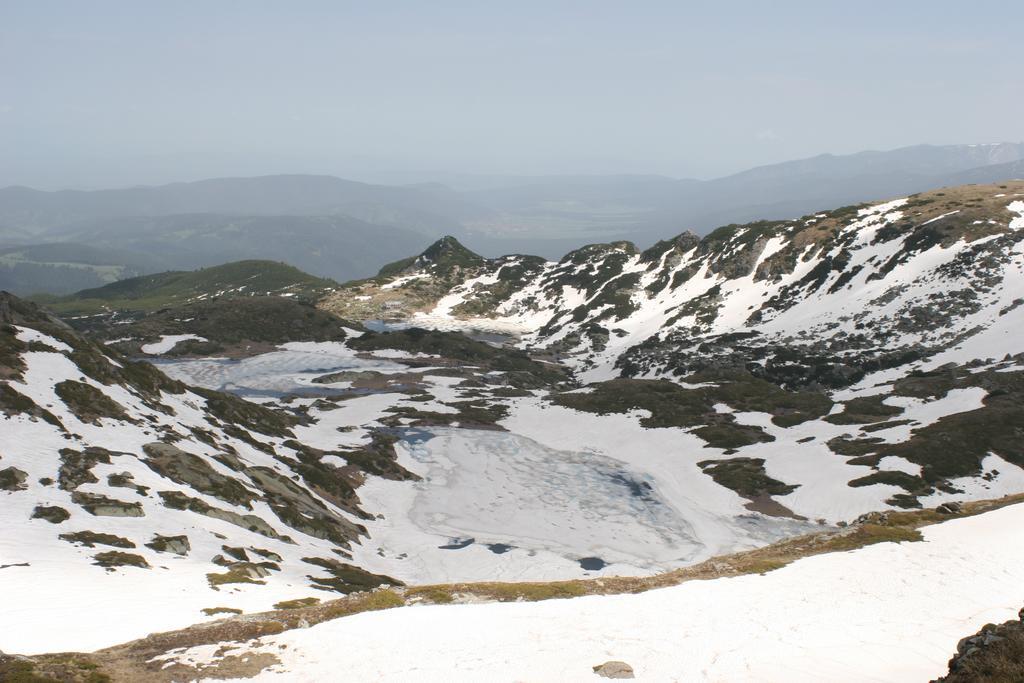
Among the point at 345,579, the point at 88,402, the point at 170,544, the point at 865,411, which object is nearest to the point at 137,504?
the point at 170,544

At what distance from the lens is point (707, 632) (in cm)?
2692

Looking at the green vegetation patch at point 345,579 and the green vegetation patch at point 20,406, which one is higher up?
the green vegetation patch at point 20,406

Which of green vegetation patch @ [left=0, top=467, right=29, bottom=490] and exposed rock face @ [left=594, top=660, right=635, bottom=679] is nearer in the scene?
exposed rock face @ [left=594, top=660, right=635, bottom=679]

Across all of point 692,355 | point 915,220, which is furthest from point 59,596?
point 915,220

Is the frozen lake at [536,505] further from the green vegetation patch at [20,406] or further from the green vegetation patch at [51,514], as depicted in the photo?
the green vegetation patch at [20,406]

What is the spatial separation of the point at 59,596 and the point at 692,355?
437 feet

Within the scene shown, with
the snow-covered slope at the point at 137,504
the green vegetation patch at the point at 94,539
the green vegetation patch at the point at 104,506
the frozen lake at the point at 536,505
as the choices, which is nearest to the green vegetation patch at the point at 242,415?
the snow-covered slope at the point at 137,504

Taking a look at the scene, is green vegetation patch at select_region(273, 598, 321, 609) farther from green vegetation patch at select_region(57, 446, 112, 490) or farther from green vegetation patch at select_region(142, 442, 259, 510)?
green vegetation patch at select_region(142, 442, 259, 510)

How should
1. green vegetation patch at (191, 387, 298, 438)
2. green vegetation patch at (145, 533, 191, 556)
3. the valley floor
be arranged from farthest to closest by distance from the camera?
green vegetation patch at (191, 387, 298, 438) → green vegetation patch at (145, 533, 191, 556) → the valley floor

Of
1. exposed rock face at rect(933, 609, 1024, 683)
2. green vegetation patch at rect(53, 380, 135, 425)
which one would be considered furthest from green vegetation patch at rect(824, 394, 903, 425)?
green vegetation patch at rect(53, 380, 135, 425)

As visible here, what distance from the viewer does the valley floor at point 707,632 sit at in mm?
23125

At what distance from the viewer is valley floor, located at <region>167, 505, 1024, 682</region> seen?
23.1 m

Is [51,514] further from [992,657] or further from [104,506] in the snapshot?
[992,657]

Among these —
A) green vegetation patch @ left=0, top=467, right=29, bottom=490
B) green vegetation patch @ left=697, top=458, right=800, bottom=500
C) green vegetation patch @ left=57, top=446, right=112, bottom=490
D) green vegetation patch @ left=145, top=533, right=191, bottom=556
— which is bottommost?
green vegetation patch @ left=697, top=458, right=800, bottom=500
